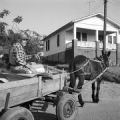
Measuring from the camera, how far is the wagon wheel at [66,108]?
6051mm

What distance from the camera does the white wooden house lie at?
27.3 meters

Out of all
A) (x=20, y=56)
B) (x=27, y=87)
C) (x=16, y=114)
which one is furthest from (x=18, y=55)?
(x=16, y=114)

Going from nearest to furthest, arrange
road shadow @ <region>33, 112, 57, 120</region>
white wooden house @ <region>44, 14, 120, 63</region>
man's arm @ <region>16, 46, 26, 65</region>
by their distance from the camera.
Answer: man's arm @ <region>16, 46, 26, 65</region> → road shadow @ <region>33, 112, 57, 120</region> → white wooden house @ <region>44, 14, 120, 63</region>

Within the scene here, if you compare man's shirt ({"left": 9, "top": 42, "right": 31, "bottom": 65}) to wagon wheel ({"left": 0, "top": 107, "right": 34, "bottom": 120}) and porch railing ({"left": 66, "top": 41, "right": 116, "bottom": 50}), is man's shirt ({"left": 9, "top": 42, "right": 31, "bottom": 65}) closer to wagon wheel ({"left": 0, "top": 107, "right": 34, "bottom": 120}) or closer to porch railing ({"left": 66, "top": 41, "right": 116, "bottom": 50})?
wagon wheel ({"left": 0, "top": 107, "right": 34, "bottom": 120})

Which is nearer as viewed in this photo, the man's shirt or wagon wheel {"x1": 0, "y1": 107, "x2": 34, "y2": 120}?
wagon wheel {"x1": 0, "y1": 107, "x2": 34, "y2": 120}

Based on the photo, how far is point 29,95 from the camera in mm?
5387

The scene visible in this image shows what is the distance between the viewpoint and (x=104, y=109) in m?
8.87

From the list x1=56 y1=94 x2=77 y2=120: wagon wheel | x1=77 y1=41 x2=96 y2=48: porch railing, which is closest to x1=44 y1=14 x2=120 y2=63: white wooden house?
x1=77 y1=41 x2=96 y2=48: porch railing

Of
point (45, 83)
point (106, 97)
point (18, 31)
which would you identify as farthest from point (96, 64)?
point (18, 31)

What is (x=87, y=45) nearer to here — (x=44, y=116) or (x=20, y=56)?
(x=44, y=116)

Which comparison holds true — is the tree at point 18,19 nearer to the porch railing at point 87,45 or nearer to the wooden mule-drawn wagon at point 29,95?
the porch railing at point 87,45

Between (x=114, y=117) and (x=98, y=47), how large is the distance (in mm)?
20781

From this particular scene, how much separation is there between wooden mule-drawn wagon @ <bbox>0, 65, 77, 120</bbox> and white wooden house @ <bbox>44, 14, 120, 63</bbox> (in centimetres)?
1976

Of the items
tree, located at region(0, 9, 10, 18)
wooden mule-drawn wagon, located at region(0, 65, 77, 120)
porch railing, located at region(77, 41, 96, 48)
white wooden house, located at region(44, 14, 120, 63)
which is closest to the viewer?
wooden mule-drawn wagon, located at region(0, 65, 77, 120)
